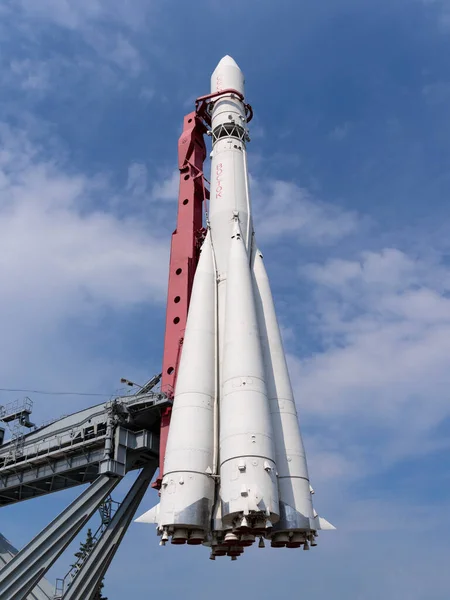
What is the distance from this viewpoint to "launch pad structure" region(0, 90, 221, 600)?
74.2 feet

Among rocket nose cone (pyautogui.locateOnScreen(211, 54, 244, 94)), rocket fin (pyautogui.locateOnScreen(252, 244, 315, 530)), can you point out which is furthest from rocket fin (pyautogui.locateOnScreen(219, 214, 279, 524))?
rocket nose cone (pyautogui.locateOnScreen(211, 54, 244, 94))

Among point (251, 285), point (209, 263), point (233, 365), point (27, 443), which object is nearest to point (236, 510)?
point (233, 365)

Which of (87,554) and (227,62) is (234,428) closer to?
(87,554)

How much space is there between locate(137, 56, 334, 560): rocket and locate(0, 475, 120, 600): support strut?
538 centimetres

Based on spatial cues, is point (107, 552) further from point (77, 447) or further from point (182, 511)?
point (182, 511)

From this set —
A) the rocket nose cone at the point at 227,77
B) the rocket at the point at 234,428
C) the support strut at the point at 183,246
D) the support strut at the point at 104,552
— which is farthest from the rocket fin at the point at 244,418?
the rocket nose cone at the point at 227,77

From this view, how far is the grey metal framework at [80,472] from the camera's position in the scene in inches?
876

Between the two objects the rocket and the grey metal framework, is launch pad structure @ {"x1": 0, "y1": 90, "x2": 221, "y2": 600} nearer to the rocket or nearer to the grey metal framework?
the grey metal framework

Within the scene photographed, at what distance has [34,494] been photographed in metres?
30.1

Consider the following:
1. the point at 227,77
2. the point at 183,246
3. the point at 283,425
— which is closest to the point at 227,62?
the point at 227,77

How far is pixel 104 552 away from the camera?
79.7ft

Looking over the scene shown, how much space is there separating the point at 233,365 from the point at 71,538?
9.75m

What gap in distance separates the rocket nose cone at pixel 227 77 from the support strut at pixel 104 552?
19.2 meters

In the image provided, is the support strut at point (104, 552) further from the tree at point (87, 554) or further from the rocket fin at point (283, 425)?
the rocket fin at point (283, 425)
